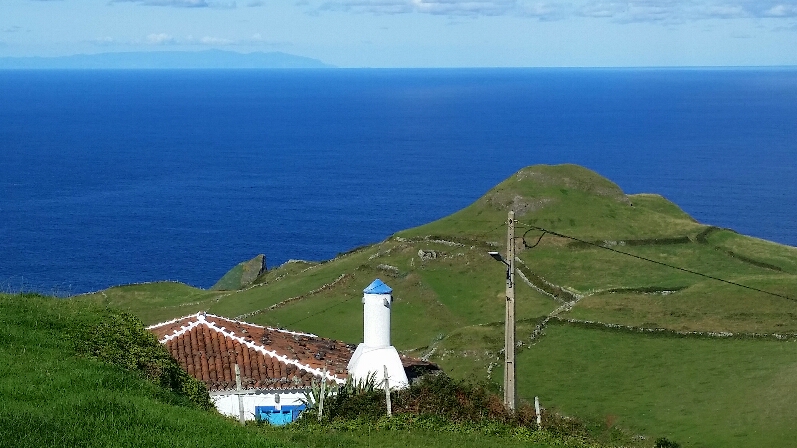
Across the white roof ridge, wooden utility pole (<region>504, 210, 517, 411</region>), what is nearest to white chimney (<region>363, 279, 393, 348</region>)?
the white roof ridge

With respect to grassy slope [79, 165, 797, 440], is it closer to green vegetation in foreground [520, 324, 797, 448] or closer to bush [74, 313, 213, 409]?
green vegetation in foreground [520, 324, 797, 448]

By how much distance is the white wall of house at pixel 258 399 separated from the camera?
77.8 feet

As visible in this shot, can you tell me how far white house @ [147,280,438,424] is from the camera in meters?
24.1

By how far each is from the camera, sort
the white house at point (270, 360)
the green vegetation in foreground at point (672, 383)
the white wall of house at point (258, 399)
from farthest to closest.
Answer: the green vegetation in foreground at point (672, 383)
the white house at point (270, 360)
the white wall of house at point (258, 399)

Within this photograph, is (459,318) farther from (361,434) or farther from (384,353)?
(361,434)

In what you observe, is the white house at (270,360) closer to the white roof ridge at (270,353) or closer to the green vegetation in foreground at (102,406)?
the white roof ridge at (270,353)

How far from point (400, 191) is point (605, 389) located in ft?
336

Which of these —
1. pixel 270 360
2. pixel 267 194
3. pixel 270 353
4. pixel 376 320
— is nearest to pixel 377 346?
pixel 376 320

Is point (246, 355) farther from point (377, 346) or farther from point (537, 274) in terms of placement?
point (537, 274)

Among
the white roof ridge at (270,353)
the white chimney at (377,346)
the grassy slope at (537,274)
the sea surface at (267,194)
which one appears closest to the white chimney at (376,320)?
the white chimney at (377,346)

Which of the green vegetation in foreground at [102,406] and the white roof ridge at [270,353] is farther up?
the green vegetation in foreground at [102,406]

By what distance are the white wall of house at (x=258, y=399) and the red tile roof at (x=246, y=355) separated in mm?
313

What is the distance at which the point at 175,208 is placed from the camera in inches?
4980

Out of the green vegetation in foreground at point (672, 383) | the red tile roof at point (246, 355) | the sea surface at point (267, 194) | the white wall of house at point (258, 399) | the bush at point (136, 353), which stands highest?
the bush at point (136, 353)
